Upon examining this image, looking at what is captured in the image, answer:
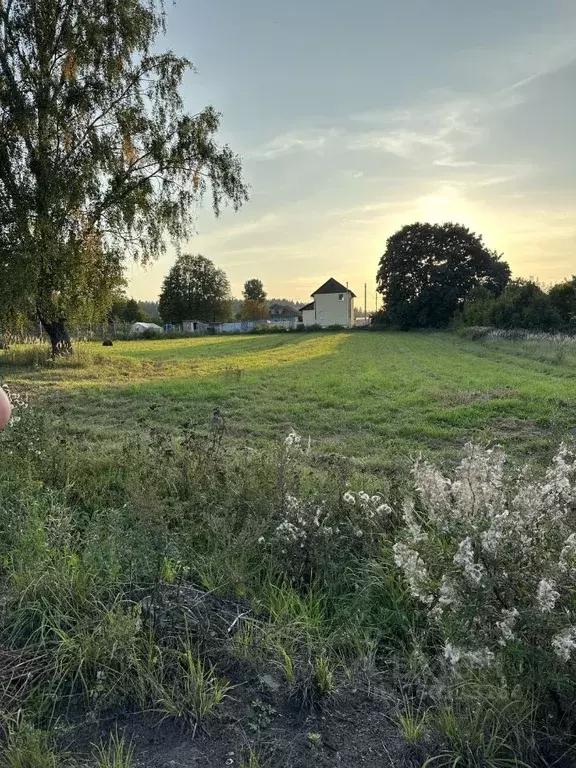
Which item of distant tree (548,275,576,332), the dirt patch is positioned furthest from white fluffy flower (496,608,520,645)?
distant tree (548,275,576,332)

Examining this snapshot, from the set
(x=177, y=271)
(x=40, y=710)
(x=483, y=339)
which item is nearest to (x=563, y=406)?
(x=40, y=710)

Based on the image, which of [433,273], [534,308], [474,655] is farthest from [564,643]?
[433,273]

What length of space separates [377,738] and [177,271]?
72.8 m

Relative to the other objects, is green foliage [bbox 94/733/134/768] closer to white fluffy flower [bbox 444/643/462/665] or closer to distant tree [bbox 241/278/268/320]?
white fluffy flower [bbox 444/643/462/665]

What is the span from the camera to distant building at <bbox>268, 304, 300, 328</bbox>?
268ft

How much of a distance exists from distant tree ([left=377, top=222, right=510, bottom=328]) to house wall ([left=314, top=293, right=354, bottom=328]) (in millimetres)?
12875

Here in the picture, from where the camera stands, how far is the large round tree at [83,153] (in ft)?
49.6

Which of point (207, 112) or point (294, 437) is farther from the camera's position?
point (207, 112)

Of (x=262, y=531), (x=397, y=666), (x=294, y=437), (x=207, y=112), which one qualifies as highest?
(x=207, y=112)

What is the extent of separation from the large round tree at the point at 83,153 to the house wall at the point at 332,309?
170ft

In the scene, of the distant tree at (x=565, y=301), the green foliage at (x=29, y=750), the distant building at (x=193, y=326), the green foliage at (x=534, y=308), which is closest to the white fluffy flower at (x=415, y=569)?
the green foliage at (x=29, y=750)

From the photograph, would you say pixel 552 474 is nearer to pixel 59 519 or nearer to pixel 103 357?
pixel 59 519

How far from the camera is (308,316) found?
75.2m

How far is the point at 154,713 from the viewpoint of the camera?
6.89 feet
